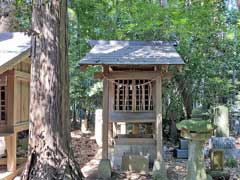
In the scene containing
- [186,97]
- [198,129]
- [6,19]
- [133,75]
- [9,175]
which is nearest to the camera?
[198,129]

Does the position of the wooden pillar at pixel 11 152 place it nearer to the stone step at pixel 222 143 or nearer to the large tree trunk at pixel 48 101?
the large tree trunk at pixel 48 101

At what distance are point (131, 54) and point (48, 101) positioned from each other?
10.2 feet

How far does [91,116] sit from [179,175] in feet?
34.3

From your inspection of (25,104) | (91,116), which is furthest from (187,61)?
(91,116)

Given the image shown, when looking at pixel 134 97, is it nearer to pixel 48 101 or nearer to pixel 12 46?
pixel 12 46

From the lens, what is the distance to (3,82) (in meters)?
7.04

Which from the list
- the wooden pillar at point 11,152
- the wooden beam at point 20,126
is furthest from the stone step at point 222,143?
the wooden pillar at point 11,152

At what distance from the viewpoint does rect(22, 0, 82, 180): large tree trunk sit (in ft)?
16.2

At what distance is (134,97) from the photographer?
775 cm

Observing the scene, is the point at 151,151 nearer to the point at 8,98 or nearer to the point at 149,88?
the point at 149,88

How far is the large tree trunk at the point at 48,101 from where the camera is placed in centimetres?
493

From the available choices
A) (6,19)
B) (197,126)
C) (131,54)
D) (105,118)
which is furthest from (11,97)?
(6,19)

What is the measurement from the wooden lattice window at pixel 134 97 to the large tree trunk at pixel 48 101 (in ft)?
9.18

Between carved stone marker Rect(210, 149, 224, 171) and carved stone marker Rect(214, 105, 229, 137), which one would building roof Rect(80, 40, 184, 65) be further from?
carved stone marker Rect(214, 105, 229, 137)
